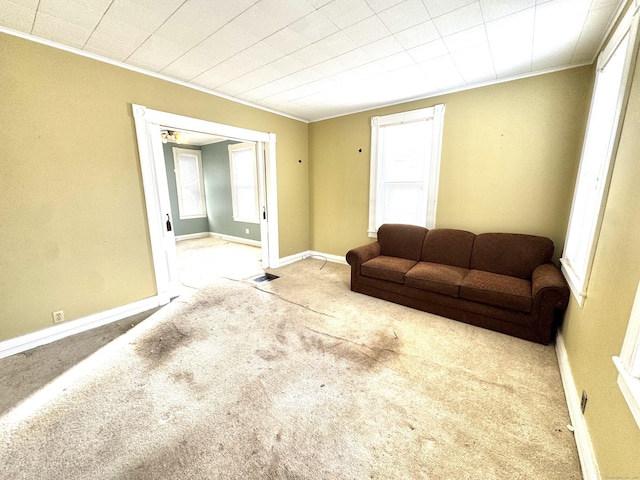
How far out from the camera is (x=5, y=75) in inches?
77.5

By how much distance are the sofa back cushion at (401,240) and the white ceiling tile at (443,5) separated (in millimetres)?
2271

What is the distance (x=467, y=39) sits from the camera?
209 centimetres

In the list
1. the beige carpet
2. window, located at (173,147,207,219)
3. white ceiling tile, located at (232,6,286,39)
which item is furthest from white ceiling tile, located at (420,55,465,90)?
window, located at (173,147,207,219)

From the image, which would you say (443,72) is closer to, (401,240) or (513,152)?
(513,152)

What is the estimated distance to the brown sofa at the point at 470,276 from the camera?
2225mm

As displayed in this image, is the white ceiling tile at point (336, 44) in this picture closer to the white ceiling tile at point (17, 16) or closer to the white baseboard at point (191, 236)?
the white ceiling tile at point (17, 16)

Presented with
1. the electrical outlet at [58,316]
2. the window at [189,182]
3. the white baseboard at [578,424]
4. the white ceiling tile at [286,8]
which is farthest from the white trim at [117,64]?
the white baseboard at [578,424]

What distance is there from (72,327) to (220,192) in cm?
477

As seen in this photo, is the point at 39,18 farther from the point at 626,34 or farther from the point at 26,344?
the point at 626,34

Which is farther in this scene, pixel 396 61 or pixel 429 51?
pixel 396 61

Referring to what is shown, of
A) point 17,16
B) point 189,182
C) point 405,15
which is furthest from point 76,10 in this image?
point 189,182

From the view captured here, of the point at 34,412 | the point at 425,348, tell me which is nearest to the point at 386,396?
the point at 425,348

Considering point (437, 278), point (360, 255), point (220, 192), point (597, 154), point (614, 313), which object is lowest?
point (437, 278)

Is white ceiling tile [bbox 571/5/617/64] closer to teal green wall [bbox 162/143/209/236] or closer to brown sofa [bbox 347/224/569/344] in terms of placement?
brown sofa [bbox 347/224/569/344]
